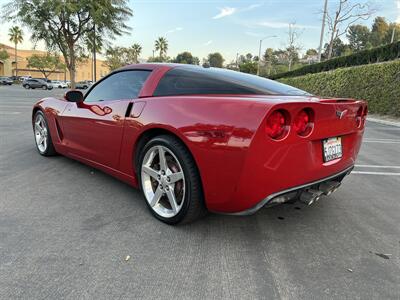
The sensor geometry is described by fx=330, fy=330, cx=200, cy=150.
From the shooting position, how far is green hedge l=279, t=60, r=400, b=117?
15.5 m

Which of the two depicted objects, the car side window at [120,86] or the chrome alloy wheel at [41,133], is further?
the chrome alloy wheel at [41,133]

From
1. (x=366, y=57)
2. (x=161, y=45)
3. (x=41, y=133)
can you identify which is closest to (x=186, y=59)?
(x=161, y=45)

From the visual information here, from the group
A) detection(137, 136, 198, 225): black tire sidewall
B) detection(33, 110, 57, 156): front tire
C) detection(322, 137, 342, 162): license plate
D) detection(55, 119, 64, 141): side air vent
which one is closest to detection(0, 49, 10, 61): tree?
detection(33, 110, 57, 156): front tire

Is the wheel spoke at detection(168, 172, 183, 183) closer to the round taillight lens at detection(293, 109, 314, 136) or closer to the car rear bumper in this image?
the car rear bumper

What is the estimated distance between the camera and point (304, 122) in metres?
2.39

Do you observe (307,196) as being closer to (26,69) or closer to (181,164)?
(181,164)

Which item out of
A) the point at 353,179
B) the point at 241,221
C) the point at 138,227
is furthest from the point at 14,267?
the point at 353,179

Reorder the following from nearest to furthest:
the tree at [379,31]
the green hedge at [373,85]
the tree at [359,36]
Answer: the green hedge at [373,85] → the tree at [379,31] → the tree at [359,36]

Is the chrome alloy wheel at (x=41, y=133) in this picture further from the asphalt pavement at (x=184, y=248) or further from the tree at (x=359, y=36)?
the tree at (x=359, y=36)

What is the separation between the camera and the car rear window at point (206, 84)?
8.95 ft

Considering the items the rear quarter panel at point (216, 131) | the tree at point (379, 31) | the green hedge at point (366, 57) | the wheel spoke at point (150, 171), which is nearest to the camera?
the rear quarter panel at point (216, 131)

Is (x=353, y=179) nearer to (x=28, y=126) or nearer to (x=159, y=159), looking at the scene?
(x=159, y=159)

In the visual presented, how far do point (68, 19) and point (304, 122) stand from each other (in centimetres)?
2550

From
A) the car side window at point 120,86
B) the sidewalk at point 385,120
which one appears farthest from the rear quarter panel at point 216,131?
the sidewalk at point 385,120
